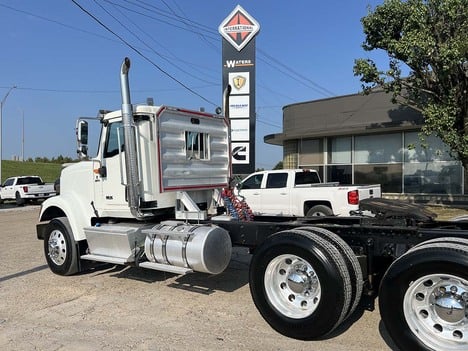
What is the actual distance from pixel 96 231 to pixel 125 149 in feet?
Result: 4.78

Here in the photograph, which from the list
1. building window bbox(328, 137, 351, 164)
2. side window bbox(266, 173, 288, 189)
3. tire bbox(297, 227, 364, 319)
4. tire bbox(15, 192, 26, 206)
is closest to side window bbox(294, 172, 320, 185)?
side window bbox(266, 173, 288, 189)

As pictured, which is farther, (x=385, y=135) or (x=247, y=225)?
(x=385, y=135)

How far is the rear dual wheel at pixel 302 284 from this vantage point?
4.37m

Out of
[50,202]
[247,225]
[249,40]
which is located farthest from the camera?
[249,40]

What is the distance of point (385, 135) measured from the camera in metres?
19.6

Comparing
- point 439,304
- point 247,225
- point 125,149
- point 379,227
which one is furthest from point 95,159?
point 439,304

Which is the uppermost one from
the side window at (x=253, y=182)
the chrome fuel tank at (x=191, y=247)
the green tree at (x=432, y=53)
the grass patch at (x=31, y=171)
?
the green tree at (x=432, y=53)

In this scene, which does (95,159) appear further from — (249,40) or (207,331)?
(249,40)

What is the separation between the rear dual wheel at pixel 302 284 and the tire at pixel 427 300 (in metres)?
0.45

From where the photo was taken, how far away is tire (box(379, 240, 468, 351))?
12.5 ft

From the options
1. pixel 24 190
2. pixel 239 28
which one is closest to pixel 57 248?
pixel 239 28

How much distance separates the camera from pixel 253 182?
1425cm

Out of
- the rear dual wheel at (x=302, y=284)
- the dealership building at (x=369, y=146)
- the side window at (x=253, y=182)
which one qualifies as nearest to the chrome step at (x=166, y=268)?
the rear dual wheel at (x=302, y=284)

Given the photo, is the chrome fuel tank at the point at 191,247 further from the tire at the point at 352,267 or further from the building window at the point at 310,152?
the building window at the point at 310,152
